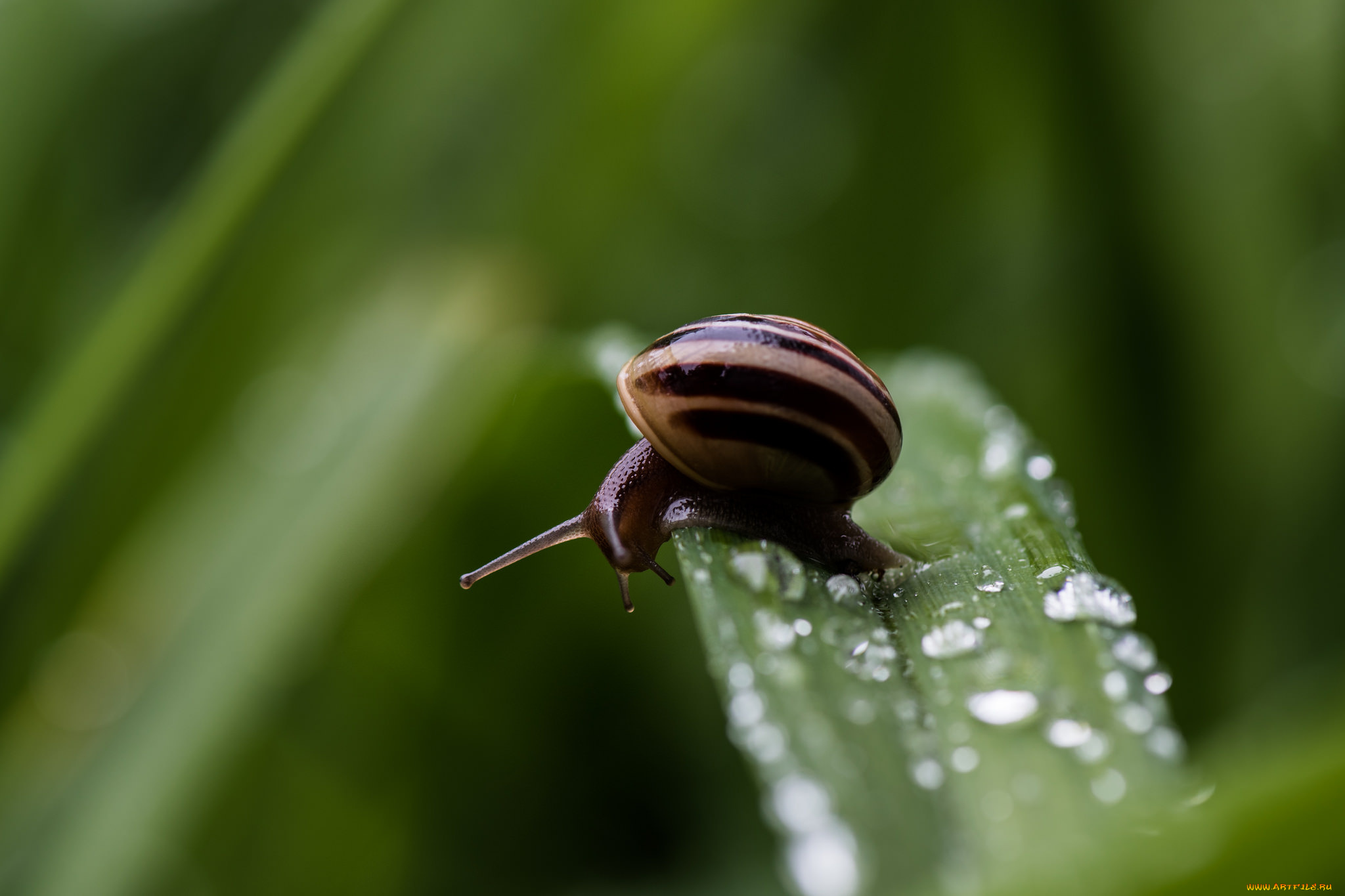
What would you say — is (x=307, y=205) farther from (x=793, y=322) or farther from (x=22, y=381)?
(x=793, y=322)

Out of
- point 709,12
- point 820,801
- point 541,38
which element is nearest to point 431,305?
point 541,38

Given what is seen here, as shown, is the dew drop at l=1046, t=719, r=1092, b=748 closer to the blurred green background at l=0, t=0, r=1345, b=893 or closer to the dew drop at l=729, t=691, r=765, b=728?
the dew drop at l=729, t=691, r=765, b=728

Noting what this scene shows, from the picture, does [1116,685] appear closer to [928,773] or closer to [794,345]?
[928,773]

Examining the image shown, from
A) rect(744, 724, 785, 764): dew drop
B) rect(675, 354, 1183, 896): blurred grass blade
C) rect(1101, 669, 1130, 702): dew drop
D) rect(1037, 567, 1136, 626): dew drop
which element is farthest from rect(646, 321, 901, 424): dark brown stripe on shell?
rect(744, 724, 785, 764): dew drop

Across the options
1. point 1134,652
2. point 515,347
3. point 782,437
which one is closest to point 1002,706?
point 1134,652

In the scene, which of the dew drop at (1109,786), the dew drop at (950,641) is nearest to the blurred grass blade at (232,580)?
the dew drop at (950,641)

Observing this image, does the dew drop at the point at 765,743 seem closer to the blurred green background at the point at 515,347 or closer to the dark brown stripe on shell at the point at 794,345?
the dark brown stripe on shell at the point at 794,345
